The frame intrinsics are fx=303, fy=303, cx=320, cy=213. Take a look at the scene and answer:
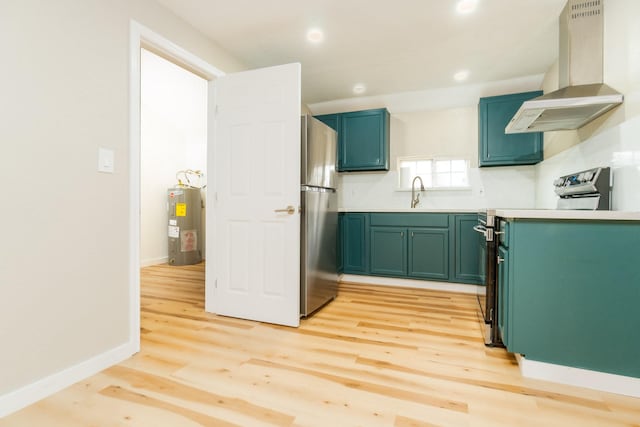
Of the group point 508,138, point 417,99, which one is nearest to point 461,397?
point 508,138

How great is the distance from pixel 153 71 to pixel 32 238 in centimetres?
261

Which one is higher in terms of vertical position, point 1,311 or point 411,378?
point 1,311

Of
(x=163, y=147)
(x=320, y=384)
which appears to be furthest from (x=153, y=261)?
(x=320, y=384)

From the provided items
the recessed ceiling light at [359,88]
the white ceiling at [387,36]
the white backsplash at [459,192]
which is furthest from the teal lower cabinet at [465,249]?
the recessed ceiling light at [359,88]

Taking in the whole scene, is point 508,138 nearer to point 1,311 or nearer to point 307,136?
point 307,136

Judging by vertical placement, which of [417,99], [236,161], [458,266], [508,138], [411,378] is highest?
[417,99]

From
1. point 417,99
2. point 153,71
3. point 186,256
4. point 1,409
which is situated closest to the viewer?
point 1,409

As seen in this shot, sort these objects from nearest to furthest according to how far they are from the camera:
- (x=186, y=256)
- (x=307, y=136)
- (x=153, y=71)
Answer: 1. (x=307, y=136)
2. (x=153, y=71)
3. (x=186, y=256)

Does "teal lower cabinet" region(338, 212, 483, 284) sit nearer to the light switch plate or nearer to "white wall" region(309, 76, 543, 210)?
"white wall" region(309, 76, 543, 210)

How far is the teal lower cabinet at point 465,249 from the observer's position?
131 inches

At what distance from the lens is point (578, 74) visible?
2.18 metres

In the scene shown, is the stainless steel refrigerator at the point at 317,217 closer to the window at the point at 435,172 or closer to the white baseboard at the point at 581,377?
the window at the point at 435,172

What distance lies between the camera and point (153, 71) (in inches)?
133

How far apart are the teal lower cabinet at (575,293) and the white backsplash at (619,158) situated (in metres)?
0.36
